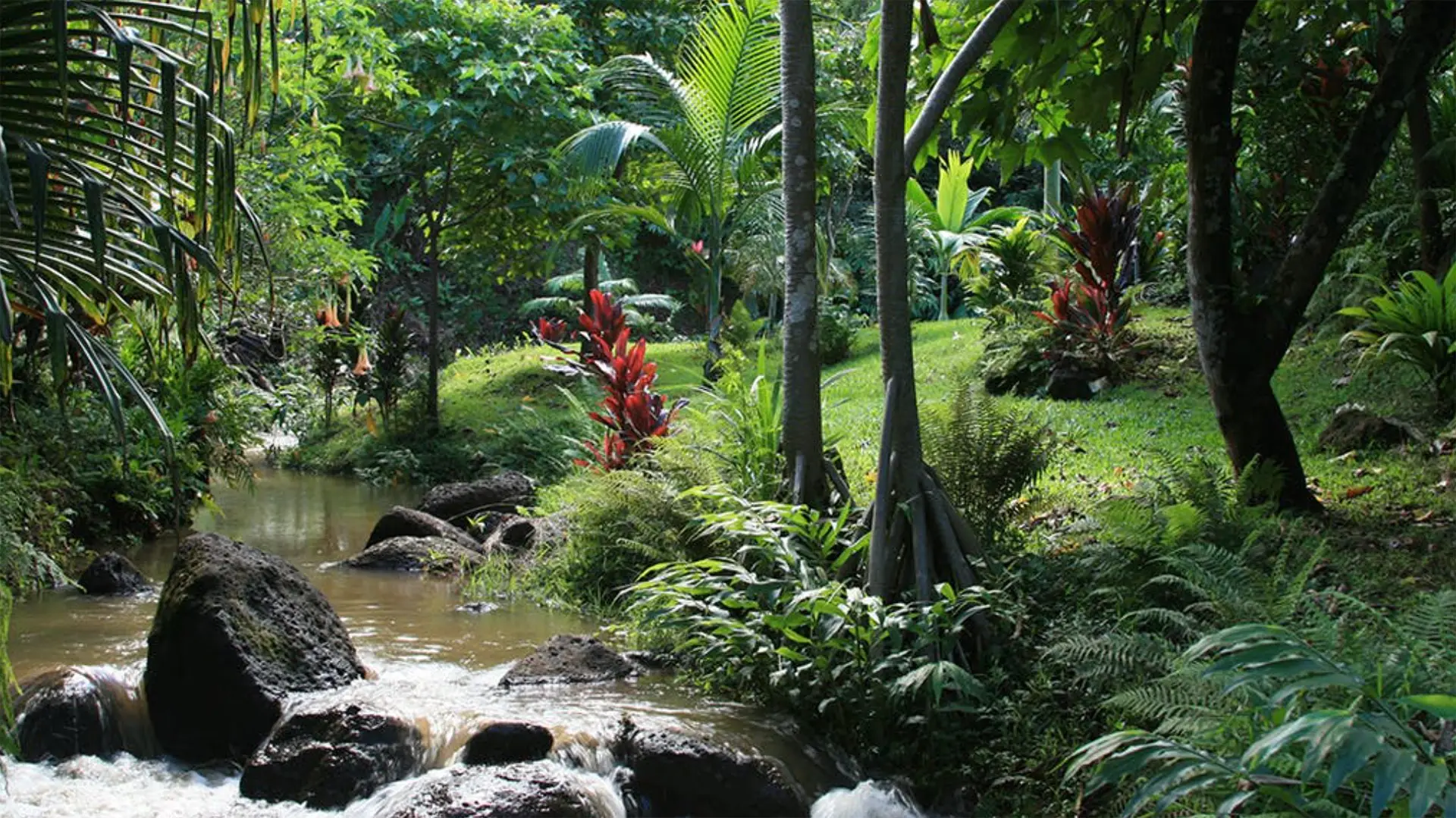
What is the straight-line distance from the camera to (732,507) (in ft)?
22.2

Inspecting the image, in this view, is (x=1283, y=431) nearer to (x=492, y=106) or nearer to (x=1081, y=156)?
(x=1081, y=156)

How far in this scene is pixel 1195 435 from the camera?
9195mm

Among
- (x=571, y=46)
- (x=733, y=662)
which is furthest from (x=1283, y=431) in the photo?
(x=571, y=46)

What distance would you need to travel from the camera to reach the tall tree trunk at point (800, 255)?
6.93 meters

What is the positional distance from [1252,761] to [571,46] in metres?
15.6

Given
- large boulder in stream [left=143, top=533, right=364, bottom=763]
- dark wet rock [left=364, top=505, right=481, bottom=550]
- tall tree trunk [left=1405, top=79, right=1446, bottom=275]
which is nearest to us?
large boulder in stream [left=143, top=533, right=364, bottom=763]

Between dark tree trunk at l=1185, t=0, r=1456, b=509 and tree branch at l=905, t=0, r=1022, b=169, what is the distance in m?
1.17

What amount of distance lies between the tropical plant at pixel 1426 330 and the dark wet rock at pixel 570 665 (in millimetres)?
5180

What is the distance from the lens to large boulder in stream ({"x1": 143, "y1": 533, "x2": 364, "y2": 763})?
18.8ft

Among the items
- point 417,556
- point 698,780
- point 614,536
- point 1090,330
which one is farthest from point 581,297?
point 698,780

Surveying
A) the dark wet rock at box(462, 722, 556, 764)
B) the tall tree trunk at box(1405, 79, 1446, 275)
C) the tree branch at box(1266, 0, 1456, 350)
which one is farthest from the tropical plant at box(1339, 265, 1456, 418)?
the dark wet rock at box(462, 722, 556, 764)

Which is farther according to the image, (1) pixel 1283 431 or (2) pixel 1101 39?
(2) pixel 1101 39

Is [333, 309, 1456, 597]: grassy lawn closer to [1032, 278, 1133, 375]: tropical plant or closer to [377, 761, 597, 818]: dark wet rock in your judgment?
[1032, 278, 1133, 375]: tropical plant

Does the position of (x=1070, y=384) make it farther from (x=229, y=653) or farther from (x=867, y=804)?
(x=229, y=653)
